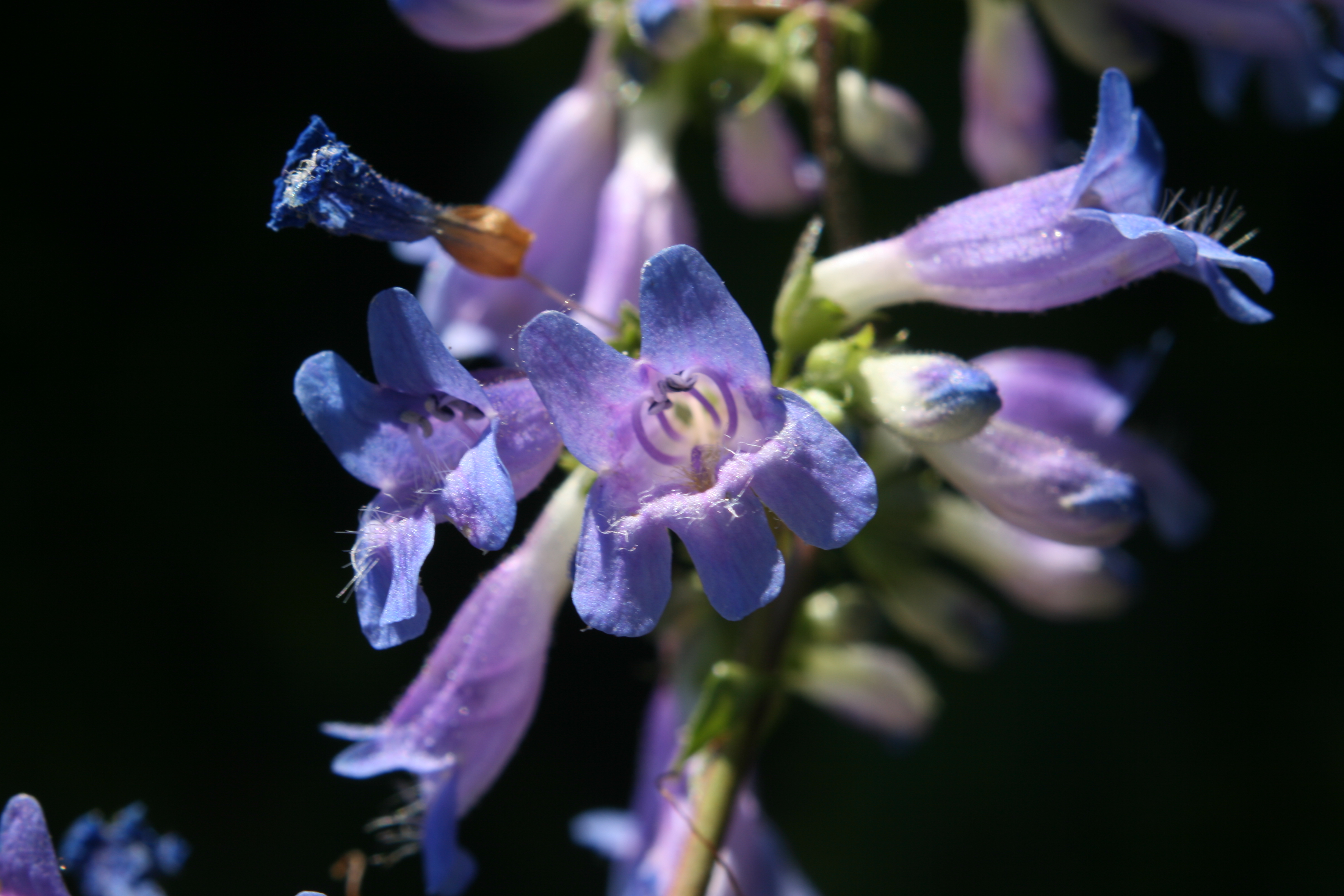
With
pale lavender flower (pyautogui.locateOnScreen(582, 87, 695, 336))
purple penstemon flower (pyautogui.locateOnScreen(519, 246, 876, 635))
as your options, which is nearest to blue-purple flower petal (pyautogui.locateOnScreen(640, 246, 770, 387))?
purple penstemon flower (pyautogui.locateOnScreen(519, 246, 876, 635))

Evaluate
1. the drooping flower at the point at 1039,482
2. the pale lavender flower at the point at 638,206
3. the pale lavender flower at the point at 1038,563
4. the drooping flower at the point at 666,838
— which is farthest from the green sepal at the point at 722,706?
the pale lavender flower at the point at 1038,563

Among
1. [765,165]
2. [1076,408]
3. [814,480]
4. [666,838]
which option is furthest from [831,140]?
[666,838]

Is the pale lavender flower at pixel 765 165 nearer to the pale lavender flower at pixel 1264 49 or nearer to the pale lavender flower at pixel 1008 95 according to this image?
the pale lavender flower at pixel 1008 95

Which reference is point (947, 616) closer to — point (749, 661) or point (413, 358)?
point (749, 661)

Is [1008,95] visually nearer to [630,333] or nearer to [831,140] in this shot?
[831,140]

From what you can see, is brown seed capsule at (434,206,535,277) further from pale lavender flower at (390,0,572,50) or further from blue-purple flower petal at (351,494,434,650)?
pale lavender flower at (390,0,572,50)
